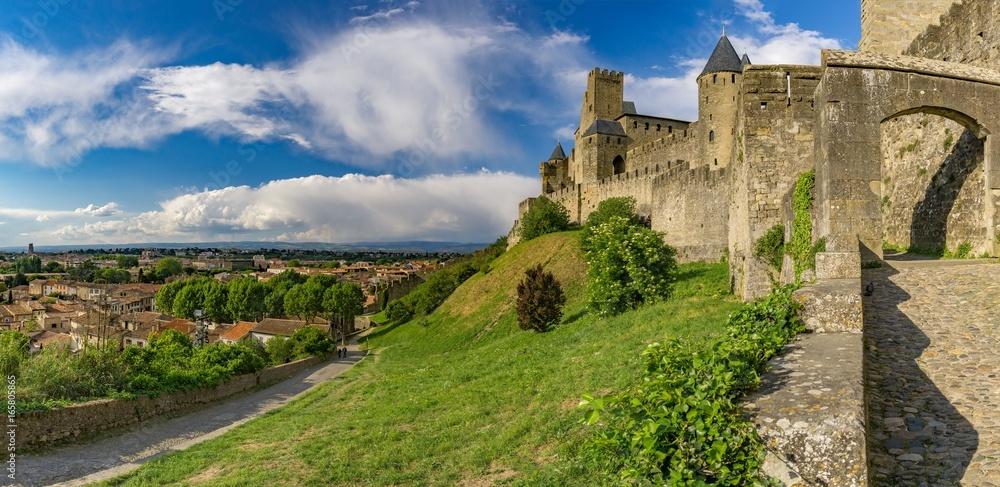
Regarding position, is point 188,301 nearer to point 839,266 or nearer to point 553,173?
point 553,173

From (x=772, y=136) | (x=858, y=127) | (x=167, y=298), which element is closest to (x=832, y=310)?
(x=858, y=127)

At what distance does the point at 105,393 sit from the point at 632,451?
63.4 ft

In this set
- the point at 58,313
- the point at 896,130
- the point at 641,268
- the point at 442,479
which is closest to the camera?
the point at 442,479

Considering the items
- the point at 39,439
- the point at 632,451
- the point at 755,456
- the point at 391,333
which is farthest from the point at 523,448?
the point at 391,333

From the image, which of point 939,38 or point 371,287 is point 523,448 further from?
point 371,287

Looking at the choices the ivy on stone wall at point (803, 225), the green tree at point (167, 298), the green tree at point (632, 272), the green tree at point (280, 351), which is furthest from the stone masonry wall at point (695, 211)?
the green tree at point (167, 298)

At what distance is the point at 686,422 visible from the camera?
364 cm

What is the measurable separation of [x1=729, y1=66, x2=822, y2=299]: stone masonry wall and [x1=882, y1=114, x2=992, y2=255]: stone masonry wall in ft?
12.9

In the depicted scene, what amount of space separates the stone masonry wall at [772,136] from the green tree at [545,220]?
42.5 metres

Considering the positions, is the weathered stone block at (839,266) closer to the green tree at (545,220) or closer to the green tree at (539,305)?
the green tree at (539,305)

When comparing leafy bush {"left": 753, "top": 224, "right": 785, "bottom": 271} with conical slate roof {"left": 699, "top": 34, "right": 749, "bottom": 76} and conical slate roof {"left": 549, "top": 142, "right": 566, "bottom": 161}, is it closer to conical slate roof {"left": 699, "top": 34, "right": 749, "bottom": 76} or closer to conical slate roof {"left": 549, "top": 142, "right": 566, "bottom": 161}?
conical slate roof {"left": 699, "top": 34, "right": 749, "bottom": 76}

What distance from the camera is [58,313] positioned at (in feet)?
238

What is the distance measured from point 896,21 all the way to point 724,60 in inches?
1114

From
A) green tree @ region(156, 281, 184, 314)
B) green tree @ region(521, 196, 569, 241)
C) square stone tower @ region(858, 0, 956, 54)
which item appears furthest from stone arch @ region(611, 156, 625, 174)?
green tree @ region(156, 281, 184, 314)
